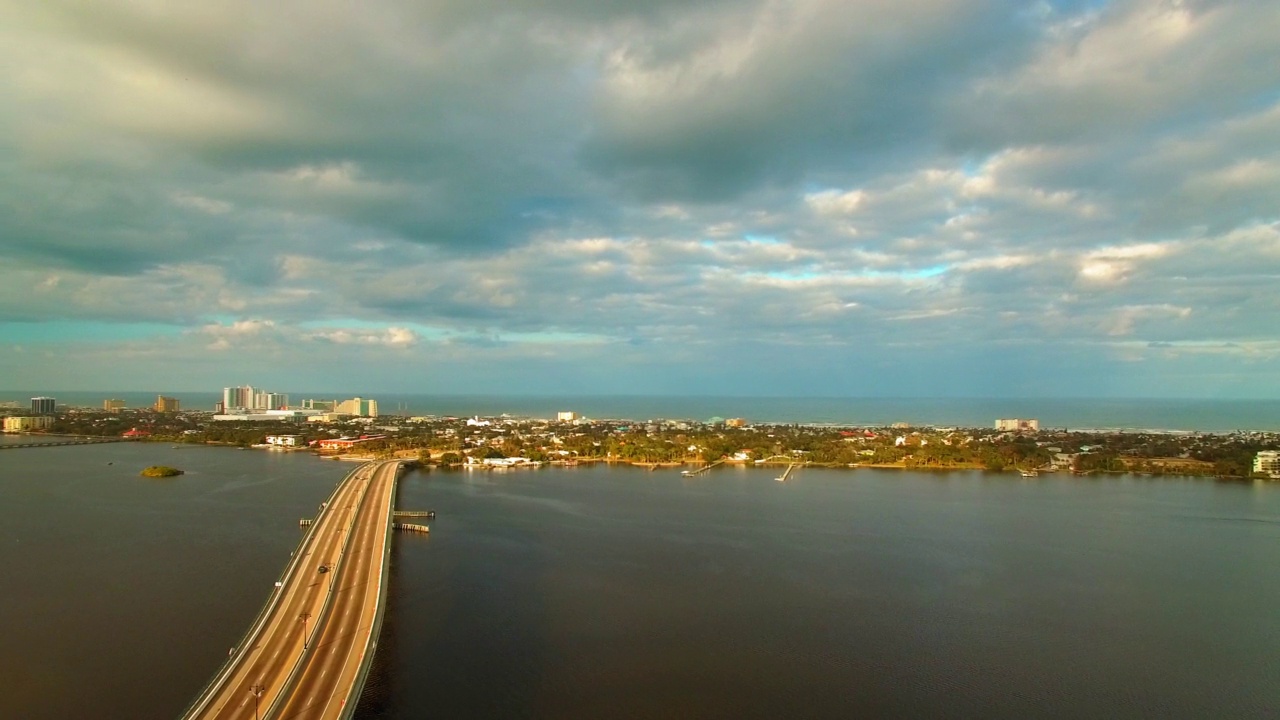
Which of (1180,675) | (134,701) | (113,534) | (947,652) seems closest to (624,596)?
(947,652)

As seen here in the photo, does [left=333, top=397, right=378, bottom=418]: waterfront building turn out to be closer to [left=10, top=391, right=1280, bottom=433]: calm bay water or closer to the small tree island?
[left=10, top=391, right=1280, bottom=433]: calm bay water

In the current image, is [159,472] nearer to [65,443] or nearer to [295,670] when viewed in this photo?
[65,443]

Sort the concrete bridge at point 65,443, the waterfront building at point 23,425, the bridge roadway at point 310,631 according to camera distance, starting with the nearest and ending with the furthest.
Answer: the bridge roadway at point 310,631, the concrete bridge at point 65,443, the waterfront building at point 23,425

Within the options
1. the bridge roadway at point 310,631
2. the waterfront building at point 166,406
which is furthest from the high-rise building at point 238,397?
the bridge roadway at point 310,631

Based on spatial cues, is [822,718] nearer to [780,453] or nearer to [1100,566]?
[1100,566]

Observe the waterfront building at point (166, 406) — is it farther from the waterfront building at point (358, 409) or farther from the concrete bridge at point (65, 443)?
the concrete bridge at point (65, 443)

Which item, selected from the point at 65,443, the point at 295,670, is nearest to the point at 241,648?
Result: the point at 295,670
